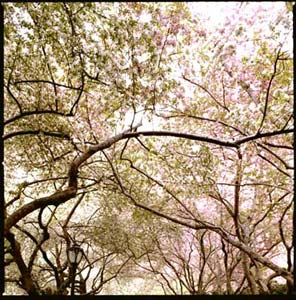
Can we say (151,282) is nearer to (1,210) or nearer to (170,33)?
(170,33)

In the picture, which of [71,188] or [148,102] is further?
[148,102]

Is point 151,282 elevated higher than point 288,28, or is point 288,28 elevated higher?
point 151,282

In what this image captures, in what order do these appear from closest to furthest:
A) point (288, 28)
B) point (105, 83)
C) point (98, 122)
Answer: point (288, 28), point (105, 83), point (98, 122)

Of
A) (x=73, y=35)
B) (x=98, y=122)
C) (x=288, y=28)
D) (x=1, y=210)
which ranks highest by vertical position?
(x=98, y=122)

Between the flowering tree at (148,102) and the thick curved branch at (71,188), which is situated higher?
the flowering tree at (148,102)

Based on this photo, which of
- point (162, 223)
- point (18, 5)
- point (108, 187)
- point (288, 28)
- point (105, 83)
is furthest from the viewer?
point (162, 223)

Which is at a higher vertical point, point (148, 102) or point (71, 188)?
point (148, 102)

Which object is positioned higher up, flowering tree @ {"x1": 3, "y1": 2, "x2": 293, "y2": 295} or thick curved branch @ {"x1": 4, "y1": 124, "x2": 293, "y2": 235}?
flowering tree @ {"x1": 3, "y1": 2, "x2": 293, "y2": 295}

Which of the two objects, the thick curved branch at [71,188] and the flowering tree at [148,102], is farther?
the flowering tree at [148,102]

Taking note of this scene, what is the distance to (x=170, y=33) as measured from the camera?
116 inches

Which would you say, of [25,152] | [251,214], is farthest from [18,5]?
[251,214]

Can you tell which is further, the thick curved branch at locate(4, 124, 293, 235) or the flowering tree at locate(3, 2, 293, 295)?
the flowering tree at locate(3, 2, 293, 295)

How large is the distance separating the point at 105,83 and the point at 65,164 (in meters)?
1.35

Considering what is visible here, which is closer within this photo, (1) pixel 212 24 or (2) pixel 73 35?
(2) pixel 73 35
